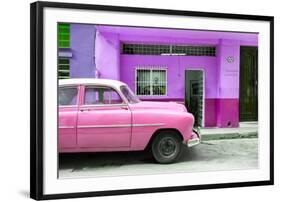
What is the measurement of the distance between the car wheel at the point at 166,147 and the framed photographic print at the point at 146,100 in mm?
13

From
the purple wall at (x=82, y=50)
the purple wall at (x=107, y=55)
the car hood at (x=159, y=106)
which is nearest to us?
the purple wall at (x=82, y=50)

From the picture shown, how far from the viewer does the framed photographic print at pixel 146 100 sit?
5.77 metres

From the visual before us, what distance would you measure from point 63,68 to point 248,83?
2656 mm

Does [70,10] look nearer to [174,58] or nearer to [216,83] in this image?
[174,58]

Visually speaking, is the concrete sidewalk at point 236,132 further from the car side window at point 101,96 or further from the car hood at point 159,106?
the car side window at point 101,96

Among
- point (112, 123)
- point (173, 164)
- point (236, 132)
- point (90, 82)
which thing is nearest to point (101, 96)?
point (90, 82)

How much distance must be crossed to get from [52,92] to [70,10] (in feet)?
3.32

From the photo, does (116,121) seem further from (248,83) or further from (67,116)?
(248,83)

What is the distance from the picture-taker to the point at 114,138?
6207mm

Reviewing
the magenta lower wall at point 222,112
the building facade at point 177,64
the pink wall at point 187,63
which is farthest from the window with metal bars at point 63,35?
the magenta lower wall at point 222,112

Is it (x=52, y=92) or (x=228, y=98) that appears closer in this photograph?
(x=52, y=92)

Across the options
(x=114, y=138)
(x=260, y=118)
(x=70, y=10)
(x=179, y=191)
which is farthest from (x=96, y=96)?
(x=260, y=118)

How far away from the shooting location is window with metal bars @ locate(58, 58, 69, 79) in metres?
5.86

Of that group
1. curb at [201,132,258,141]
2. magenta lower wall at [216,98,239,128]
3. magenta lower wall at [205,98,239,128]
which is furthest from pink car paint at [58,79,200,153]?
magenta lower wall at [216,98,239,128]
